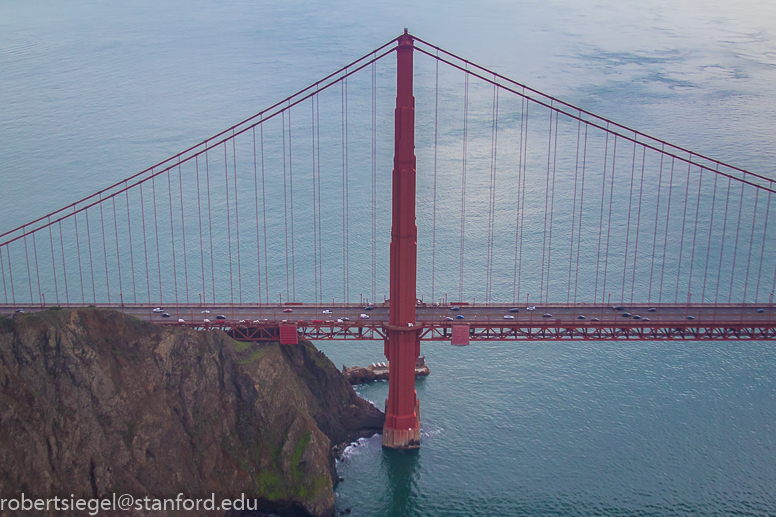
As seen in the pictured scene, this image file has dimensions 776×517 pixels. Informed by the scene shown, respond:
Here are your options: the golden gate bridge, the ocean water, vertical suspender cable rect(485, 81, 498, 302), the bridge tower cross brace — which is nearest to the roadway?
the golden gate bridge

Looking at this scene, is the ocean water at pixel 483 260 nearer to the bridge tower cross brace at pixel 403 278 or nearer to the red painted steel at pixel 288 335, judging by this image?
the bridge tower cross brace at pixel 403 278

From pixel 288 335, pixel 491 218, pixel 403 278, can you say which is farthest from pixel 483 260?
pixel 288 335

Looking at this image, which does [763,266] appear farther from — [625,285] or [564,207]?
[564,207]

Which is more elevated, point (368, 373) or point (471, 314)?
point (471, 314)

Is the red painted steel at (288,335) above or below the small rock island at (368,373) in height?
above

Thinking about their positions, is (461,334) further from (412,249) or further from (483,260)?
(483,260)

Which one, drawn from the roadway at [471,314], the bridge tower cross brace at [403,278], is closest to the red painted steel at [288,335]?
the roadway at [471,314]

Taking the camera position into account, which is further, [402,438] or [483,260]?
[483,260]
